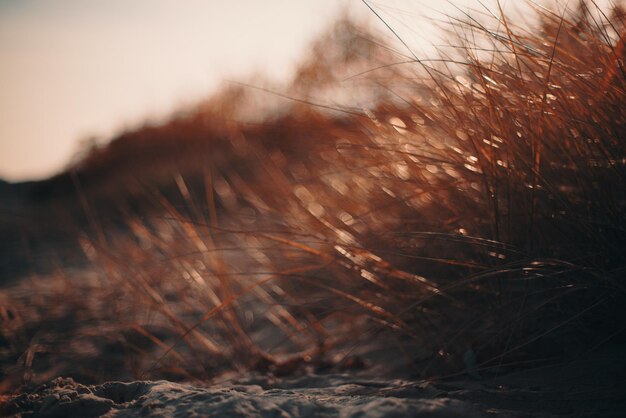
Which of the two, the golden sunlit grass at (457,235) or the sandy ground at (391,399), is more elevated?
the golden sunlit grass at (457,235)

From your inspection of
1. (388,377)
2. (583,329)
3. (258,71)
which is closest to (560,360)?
(583,329)

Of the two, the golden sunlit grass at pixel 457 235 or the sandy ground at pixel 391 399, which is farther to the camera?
the golden sunlit grass at pixel 457 235

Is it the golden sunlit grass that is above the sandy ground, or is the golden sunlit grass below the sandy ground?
above

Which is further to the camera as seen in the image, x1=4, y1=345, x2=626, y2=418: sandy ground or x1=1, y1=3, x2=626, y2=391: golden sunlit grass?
x1=1, y1=3, x2=626, y2=391: golden sunlit grass

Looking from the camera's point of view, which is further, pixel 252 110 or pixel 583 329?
pixel 252 110

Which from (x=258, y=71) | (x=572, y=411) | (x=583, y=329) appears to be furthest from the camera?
(x=258, y=71)

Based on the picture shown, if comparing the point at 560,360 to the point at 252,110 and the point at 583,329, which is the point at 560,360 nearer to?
the point at 583,329

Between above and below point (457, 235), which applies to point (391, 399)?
below

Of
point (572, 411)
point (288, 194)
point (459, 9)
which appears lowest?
point (572, 411)
